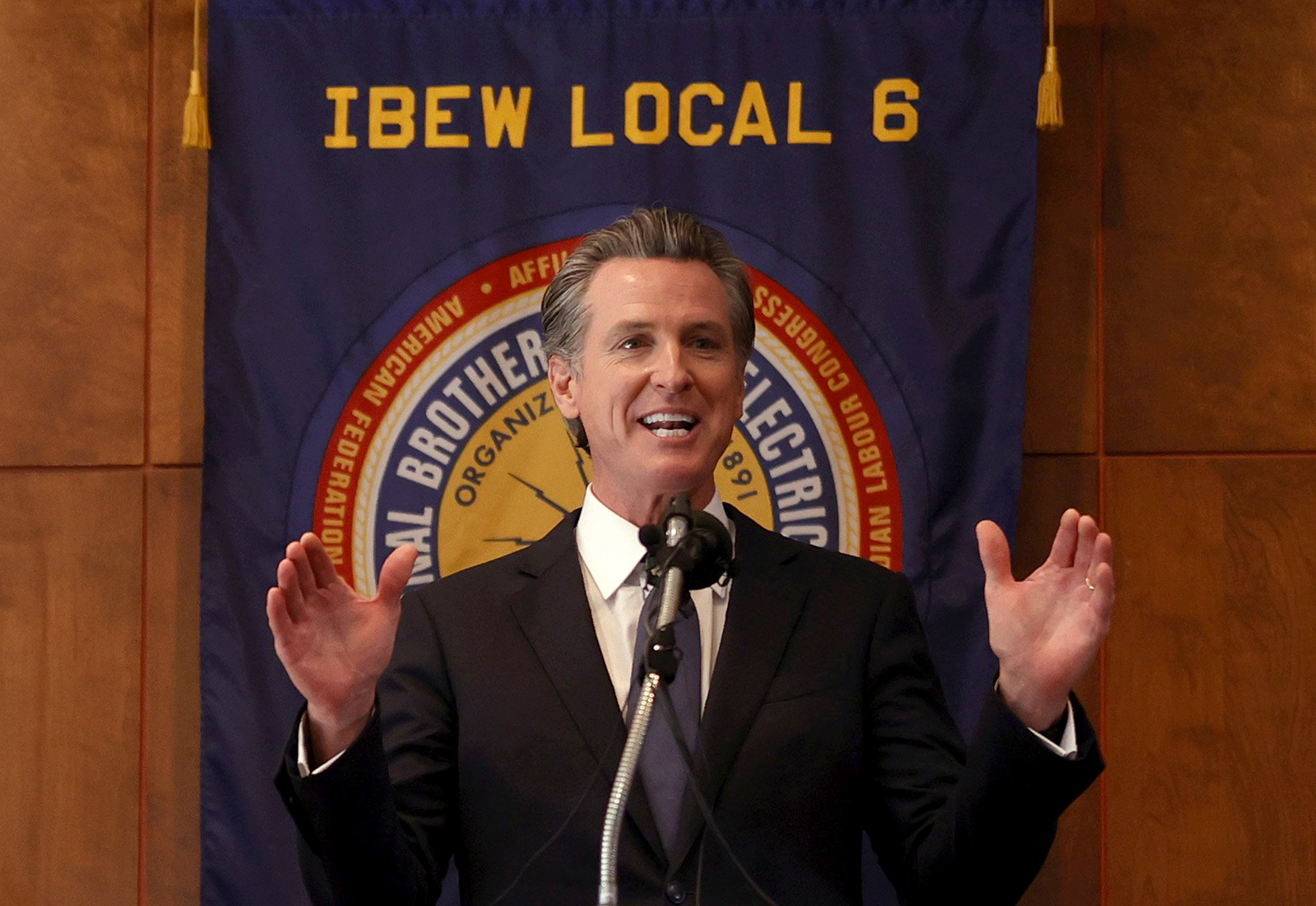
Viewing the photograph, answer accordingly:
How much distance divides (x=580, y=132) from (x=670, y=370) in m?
1.04

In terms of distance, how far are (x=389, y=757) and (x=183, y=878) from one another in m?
1.28

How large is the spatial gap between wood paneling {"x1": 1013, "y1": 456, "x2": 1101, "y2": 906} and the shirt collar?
3.34ft

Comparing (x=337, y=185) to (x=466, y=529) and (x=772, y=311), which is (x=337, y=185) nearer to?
(x=466, y=529)

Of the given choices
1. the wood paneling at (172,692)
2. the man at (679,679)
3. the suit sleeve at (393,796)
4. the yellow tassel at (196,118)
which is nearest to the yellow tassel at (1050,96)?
the man at (679,679)

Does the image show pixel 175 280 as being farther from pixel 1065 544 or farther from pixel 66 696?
pixel 1065 544

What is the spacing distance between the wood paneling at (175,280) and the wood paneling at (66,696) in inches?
8.5

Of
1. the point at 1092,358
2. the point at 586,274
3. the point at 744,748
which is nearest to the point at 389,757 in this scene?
the point at 744,748

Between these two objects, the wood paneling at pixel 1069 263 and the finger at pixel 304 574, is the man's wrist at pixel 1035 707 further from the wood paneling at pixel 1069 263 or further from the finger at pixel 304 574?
the wood paneling at pixel 1069 263

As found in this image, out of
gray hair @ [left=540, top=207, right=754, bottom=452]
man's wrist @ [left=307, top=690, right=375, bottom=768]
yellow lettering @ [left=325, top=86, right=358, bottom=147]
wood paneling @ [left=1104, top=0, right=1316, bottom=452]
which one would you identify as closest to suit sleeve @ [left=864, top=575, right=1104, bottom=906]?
gray hair @ [left=540, top=207, right=754, bottom=452]

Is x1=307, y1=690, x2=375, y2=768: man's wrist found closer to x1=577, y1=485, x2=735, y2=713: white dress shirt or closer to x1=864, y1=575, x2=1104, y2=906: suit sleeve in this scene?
x1=577, y1=485, x2=735, y2=713: white dress shirt

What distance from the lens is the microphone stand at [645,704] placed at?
1.12 metres

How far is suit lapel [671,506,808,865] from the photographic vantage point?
1689 millimetres

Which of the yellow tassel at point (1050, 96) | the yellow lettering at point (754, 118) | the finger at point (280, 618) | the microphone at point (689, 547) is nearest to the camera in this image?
the microphone at point (689, 547)

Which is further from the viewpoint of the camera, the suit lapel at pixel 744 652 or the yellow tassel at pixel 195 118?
the yellow tassel at pixel 195 118
